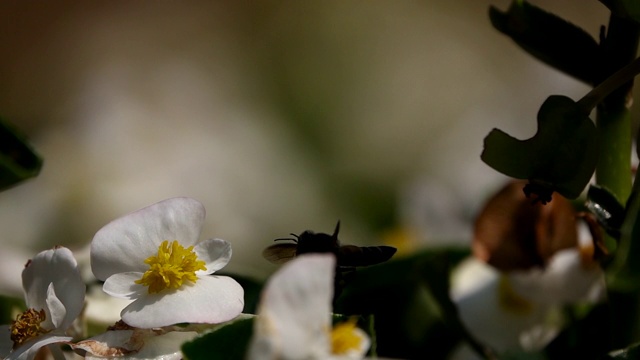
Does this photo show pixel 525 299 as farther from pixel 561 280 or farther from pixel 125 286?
pixel 125 286

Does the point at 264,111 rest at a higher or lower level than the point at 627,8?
lower

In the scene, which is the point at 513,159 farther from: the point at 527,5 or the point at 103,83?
the point at 103,83

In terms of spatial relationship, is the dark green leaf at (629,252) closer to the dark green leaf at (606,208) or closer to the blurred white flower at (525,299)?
the dark green leaf at (606,208)

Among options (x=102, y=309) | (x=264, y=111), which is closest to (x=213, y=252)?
(x=102, y=309)

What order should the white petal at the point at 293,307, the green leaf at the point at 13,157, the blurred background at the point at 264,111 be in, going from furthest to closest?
the blurred background at the point at 264,111 < the green leaf at the point at 13,157 < the white petal at the point at 293,307

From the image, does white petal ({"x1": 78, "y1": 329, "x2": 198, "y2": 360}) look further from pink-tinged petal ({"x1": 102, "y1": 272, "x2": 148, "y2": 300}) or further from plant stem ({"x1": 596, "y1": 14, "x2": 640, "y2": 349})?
plant stem ({"x1": 596, "y1": 14, "x2": 640, "y2": 349})

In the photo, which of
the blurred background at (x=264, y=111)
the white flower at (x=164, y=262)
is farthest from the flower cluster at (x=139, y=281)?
the blurred background at (x=264, y=111)
